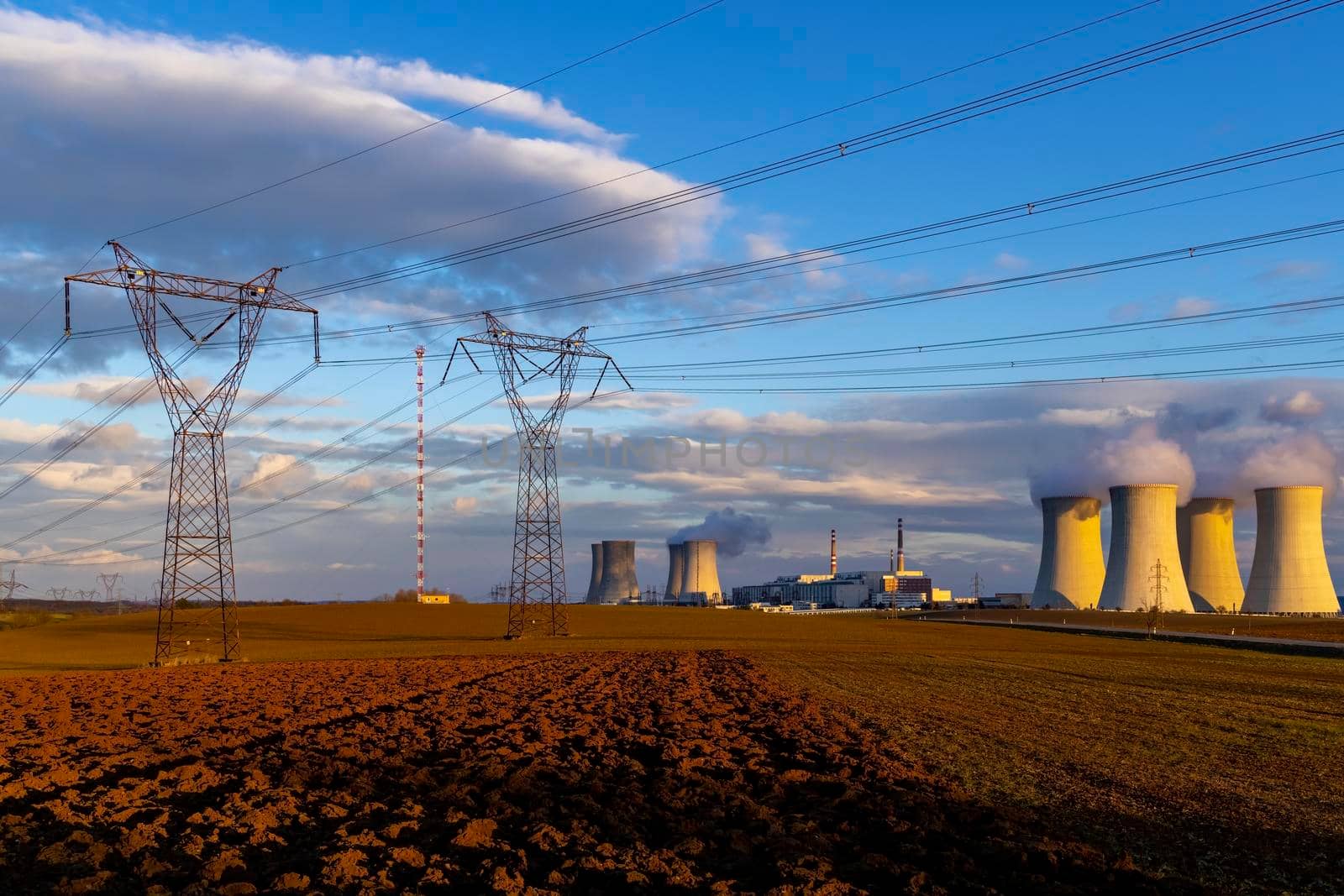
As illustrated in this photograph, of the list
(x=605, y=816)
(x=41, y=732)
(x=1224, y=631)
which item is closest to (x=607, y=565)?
(x=1224, y=631)

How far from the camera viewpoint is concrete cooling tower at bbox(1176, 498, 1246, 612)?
97.8 metres

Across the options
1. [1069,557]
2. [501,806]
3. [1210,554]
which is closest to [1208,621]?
[1069,557]

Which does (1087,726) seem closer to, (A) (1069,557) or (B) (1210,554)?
(A) (1069,557)

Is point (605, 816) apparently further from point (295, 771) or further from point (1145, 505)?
point (1145, 505)

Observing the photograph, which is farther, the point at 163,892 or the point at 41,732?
the point at 41,732

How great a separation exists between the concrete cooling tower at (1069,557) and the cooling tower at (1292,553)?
40.2 ft

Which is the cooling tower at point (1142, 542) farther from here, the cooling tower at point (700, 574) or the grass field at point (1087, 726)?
the cooling tower at point (700, 574)

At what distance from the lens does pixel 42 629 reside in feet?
283

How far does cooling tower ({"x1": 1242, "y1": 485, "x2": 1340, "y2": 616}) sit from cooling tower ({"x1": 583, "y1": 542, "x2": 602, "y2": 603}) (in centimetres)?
9154

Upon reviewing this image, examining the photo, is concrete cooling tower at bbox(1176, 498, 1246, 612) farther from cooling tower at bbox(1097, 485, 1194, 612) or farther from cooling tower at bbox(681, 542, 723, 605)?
cooling tower at bbox(681, 542, 723, 605)

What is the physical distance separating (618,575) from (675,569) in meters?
9.69

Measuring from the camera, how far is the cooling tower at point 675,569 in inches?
6166

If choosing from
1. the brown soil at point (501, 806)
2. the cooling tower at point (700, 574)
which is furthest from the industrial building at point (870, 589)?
the brown soil at point (501, 806)

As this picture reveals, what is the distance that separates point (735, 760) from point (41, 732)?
576 inches
